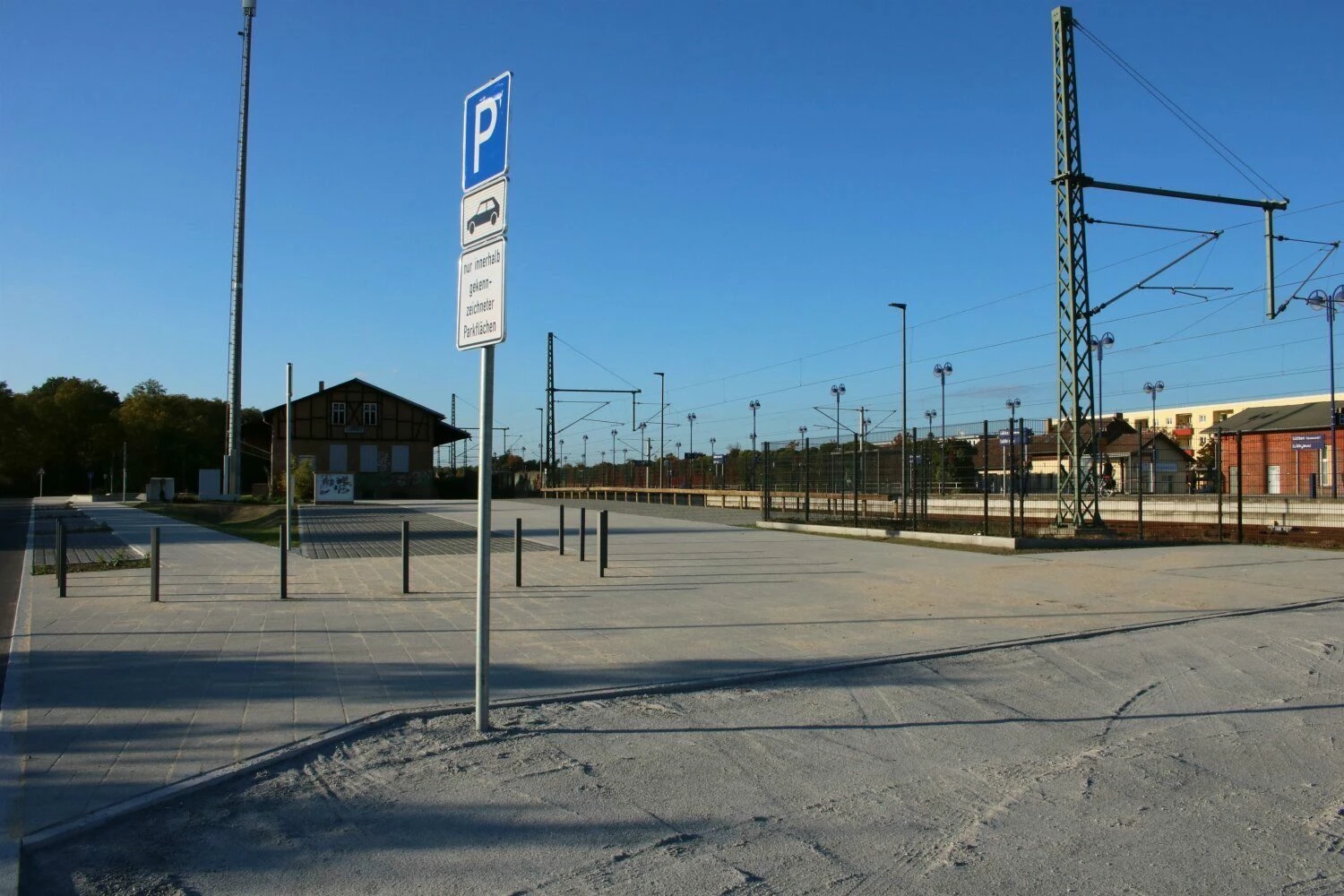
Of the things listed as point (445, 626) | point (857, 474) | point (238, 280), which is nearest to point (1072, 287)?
point (857, 474)

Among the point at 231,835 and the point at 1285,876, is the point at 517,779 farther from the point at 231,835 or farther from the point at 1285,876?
the point at 1285,876

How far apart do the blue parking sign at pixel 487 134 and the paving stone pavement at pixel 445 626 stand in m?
3.13

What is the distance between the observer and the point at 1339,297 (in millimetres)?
34312

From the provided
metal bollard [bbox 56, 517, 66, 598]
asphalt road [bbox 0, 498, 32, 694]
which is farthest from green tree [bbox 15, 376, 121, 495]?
metal bollard [bbox 56, 517, 66, 598]

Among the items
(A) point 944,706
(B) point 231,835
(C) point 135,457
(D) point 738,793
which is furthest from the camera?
(C) point 135,457

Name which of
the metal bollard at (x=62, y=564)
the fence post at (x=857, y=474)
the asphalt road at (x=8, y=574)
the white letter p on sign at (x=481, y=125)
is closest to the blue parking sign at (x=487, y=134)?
the white letter p on sign at (x=481, y=125)

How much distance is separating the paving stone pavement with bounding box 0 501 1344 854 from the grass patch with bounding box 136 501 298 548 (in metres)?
7.23

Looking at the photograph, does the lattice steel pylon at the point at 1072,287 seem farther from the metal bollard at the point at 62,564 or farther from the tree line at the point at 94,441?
the tree line at the point at 94,441

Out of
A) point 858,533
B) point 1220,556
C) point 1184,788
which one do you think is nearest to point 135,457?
point 858,533

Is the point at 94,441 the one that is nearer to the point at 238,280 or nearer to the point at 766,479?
the point at 238,280

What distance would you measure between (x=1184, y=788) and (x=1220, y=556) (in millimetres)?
12164

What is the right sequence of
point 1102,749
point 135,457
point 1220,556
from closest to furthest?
point 1102,749, point 1220,556, point 135,457

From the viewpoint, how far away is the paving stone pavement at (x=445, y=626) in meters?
5.45

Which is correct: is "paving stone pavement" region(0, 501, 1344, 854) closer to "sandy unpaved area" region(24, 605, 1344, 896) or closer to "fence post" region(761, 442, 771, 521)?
"sandy unpaved area" region(24, 605, 1344, 896)
